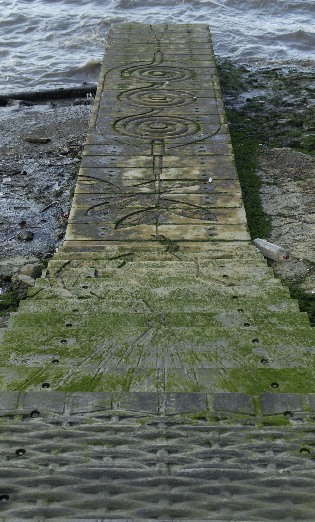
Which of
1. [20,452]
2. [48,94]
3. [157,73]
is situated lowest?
[48,94]

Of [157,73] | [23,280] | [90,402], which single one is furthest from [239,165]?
[90,402]

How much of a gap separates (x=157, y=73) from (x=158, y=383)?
9111 mm

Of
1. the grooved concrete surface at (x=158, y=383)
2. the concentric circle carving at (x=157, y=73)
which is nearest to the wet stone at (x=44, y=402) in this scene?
the grooved concrete surface at (x=158, y=383)

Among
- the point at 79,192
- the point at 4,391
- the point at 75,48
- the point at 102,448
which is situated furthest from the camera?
the point at 75,48

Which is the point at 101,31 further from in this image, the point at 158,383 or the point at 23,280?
the point at 158,383

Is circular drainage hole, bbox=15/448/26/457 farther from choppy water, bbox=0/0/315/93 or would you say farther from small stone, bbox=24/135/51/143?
choppy water, bbox=0/0/315/93

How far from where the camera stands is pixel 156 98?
11.8 meters

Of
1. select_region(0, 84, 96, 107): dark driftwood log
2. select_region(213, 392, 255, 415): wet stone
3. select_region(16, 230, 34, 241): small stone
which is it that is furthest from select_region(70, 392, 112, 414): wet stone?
select_region(0, 84, 96, 107): dark driftwood log

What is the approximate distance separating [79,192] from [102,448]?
5.42 metres

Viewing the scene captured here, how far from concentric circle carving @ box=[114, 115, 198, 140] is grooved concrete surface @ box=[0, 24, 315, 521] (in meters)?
2.46

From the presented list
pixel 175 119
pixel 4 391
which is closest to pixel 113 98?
pixel 175 119

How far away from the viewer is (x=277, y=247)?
886 centimetres

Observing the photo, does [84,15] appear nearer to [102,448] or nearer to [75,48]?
[75,48]

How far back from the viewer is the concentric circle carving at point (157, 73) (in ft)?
41.2
